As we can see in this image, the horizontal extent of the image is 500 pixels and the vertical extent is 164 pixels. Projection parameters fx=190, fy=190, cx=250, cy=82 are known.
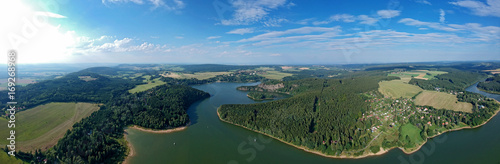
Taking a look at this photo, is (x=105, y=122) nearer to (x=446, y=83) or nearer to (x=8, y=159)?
(x=8, y=159)

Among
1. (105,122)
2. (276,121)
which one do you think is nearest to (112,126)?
(105,122)

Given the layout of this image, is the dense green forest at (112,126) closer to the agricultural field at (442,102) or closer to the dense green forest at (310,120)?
the dense green forest at (310,120)

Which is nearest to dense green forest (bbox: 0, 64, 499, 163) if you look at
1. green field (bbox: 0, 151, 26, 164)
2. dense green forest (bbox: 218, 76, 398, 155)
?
dense green forest (bbox: 218, 76, 398, 155)

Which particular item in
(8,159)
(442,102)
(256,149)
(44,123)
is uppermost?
(442,102)

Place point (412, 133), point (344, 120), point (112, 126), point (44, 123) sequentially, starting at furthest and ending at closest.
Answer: point (44, 123) → point (344, 120) → point (112, 126) → point (412, 133)

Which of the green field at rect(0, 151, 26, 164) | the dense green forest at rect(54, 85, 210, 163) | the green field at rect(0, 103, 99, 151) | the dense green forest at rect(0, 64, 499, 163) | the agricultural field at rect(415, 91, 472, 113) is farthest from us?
the agricultural field at rect(415, 91, 472, 113)

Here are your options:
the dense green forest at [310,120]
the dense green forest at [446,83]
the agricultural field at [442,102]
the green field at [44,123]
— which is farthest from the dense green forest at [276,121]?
the dense green forest at [446,83]

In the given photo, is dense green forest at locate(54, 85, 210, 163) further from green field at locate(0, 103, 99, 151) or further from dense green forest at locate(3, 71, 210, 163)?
green field at locate(0, 103, 99, 151)
